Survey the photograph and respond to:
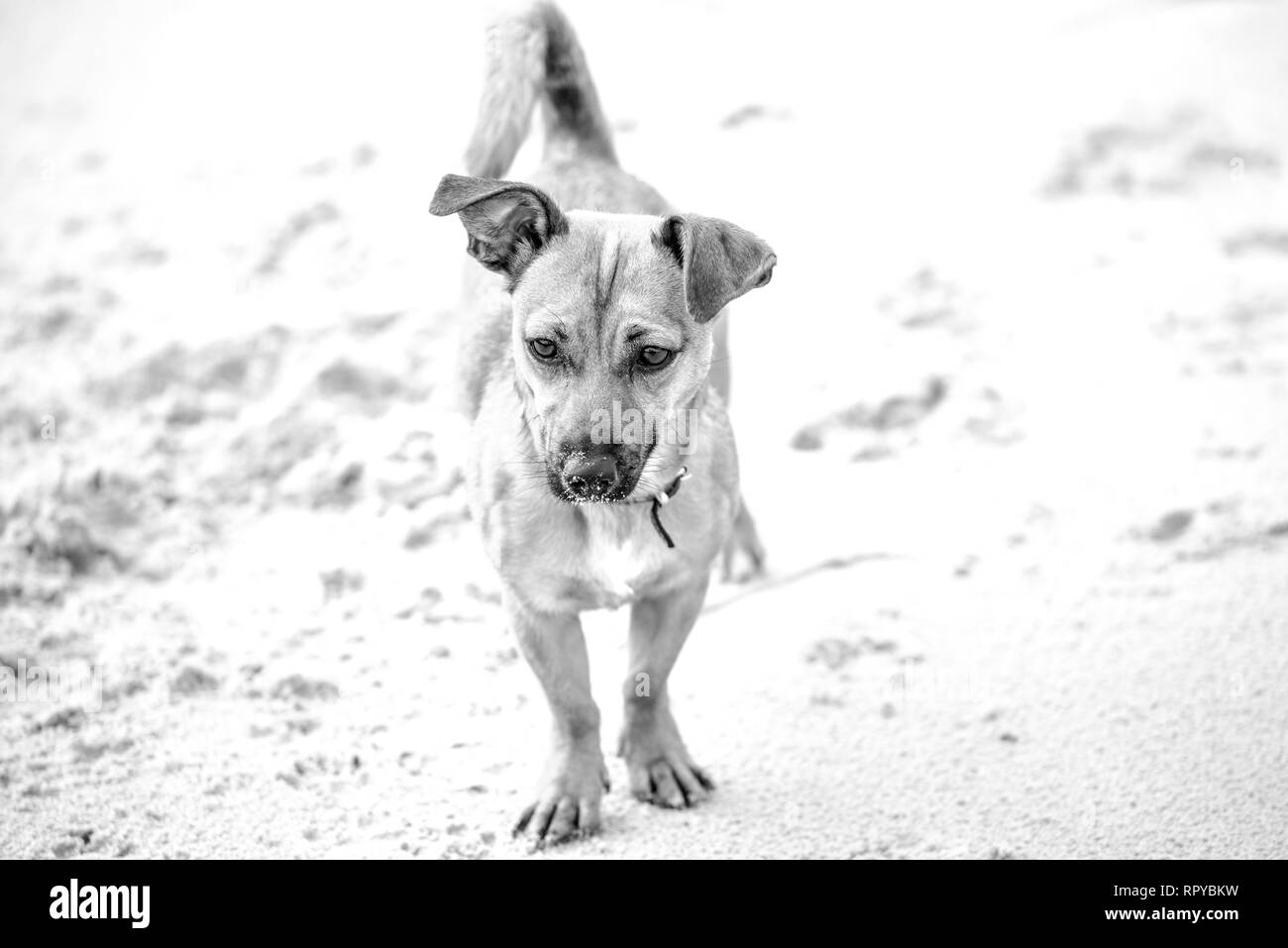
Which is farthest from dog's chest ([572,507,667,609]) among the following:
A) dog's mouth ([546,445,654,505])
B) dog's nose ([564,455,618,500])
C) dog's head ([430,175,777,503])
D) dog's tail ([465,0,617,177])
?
dog's tail ([465,0,617,177])

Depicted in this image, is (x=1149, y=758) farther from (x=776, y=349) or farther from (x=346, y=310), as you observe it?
(x=346, y=310)

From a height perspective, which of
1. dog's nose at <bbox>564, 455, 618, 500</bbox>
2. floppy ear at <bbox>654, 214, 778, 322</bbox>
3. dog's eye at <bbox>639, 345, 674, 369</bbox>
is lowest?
dog's nose at <bbox>564, 455, 618, 500</bbox>

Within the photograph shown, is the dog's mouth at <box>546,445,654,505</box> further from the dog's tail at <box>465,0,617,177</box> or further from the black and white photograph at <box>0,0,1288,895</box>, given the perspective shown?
the dog's tail at <box>465,0,617,177</box>

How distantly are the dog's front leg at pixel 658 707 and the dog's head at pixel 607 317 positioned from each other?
0.50m

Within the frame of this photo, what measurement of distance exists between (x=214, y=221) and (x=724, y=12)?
3941 millimetres

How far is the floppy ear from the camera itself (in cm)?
363

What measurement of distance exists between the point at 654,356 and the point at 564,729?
3.96 ft

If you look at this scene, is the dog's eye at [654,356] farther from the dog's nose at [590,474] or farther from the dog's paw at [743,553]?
the dog's paw at [743,553]

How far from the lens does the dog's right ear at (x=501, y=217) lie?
372cm

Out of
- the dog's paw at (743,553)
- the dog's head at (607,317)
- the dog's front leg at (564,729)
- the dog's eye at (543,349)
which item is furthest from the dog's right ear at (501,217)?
the dog's paw at (743,553)

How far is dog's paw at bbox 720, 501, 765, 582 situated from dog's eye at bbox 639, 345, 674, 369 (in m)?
1.87

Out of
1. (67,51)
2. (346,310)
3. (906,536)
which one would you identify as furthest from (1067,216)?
(67,51)

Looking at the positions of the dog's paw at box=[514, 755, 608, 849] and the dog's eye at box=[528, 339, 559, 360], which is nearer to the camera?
the dog's eye at box=[528, 339, 559, 360]

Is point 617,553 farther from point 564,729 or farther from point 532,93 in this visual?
point 532,93
